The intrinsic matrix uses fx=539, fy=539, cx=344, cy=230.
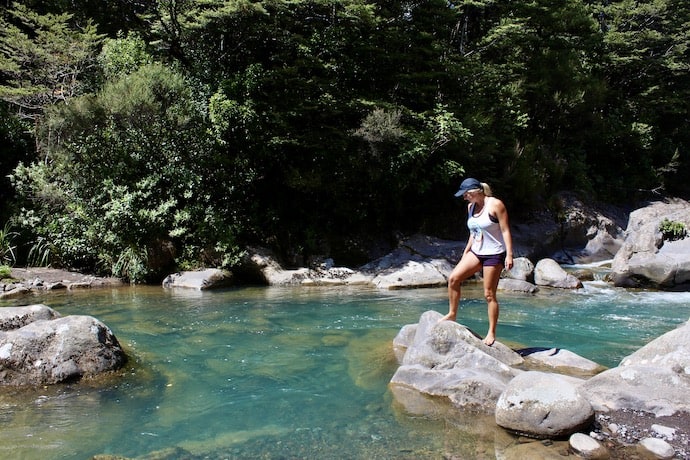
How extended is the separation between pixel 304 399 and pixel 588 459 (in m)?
2.73

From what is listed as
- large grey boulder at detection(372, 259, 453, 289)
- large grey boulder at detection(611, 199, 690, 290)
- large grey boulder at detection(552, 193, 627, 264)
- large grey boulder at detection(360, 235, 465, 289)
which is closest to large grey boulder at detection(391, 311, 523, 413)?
large grey boulder at detection(372, 259, 453, 289)

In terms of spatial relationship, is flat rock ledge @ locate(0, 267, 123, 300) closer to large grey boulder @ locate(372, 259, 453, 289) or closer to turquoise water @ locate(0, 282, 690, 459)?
turquoise water @ locate(0, 282, 690, 459)

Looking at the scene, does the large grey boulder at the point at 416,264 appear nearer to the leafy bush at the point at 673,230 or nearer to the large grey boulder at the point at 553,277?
the large grey boulder at the point at 553,277

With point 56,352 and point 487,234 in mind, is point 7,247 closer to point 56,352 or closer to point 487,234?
point 56,352

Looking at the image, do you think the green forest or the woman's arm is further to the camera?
the green forest

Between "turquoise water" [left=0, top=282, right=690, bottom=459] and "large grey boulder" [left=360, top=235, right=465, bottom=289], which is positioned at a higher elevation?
"large grey boulder" [left=360, top=235, right=465, bottom=289]

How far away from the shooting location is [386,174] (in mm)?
15820

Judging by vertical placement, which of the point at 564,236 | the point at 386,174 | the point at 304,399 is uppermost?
the point at 386,174

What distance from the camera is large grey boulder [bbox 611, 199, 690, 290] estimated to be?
12773mm

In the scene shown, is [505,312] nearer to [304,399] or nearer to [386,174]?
[304,399]

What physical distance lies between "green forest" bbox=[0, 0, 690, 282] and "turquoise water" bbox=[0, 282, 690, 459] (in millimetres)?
3298

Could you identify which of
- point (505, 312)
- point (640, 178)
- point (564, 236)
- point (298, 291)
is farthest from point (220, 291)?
point (640, 178)

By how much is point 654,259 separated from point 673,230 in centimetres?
174

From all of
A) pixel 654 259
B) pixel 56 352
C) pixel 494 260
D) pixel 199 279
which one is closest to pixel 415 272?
pixel 199 279
